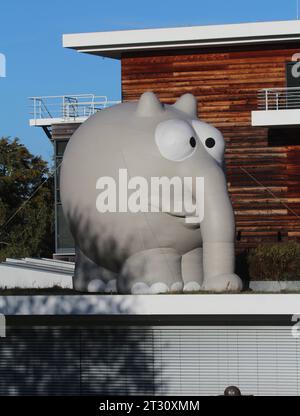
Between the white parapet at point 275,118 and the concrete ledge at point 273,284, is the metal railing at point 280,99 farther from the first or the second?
the concrete ledge at point 273,284

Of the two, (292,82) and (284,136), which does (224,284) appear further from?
(292,82)

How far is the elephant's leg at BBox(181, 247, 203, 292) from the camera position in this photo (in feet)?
72.6

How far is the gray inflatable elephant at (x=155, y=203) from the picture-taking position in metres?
21.5

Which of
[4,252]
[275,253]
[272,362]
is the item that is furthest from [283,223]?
[4,252]

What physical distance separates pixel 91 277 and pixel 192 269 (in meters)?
2.02

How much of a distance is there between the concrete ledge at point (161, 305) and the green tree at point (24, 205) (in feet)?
84.4

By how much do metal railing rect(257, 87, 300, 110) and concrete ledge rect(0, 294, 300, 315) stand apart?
12.5 metres

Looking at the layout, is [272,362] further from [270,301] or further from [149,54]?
[149,54]

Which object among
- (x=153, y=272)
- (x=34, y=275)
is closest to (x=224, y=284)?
(x=153, y=272)

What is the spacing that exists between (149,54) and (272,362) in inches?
563

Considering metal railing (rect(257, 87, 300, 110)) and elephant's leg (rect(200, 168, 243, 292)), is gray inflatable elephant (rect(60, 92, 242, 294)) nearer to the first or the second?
elephant's leg (rect(200, 168, 243, 292))

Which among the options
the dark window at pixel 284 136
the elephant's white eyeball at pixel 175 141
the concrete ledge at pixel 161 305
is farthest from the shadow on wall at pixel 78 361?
the dark window at pixel 284 136

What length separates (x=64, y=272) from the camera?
99.3 ft

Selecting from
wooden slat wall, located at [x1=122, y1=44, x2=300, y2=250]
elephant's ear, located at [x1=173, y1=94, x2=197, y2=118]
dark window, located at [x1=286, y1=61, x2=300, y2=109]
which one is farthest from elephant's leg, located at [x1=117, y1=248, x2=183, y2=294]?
dark window, located at [x1=286, y1=61, x2=300, y2=109]
